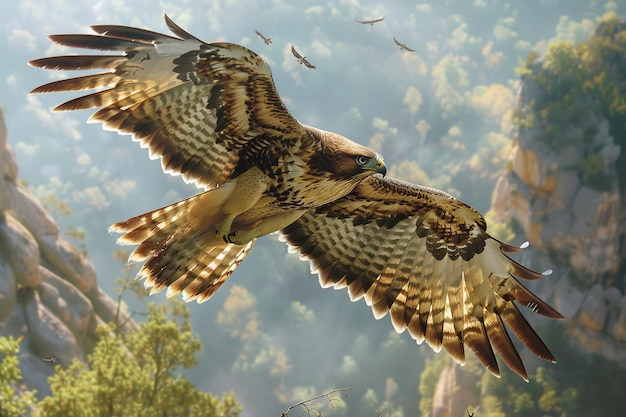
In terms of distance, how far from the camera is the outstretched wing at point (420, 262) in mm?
4434

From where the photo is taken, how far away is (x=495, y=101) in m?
35.6

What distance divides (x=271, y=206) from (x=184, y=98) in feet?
2.52

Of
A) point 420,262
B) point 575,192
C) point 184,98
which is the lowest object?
point 420,262

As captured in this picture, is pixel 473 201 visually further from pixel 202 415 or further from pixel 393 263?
pixel 393 263

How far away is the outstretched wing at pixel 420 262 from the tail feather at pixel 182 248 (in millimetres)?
663

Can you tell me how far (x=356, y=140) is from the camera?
36312 mm

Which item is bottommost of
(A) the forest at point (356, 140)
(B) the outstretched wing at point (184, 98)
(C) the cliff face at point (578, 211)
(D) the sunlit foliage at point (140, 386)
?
(B) the outstretched wing at point (184, 98)

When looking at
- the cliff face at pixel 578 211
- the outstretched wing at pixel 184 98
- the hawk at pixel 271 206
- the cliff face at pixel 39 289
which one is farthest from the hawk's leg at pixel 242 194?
the cliff face at pixel 578 211

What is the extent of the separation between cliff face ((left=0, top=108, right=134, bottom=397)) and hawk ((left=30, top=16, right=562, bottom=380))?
41.4ft

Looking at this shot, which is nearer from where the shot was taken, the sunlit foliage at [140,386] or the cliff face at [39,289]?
the sunlit foliage at [140,386]

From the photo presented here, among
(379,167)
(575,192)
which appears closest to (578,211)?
(575,192)

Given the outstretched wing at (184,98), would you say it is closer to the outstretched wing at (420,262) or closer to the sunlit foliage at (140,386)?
the outstretched wing at (420,262)

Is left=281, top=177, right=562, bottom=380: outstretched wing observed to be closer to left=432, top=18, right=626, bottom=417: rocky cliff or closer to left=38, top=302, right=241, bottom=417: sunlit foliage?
left=38, top=302, right=241, bottom=417: sunlit foliage

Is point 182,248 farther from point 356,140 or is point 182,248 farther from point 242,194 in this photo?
point 356,140
